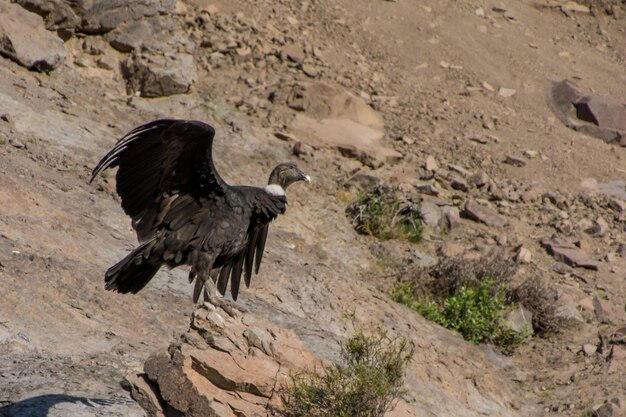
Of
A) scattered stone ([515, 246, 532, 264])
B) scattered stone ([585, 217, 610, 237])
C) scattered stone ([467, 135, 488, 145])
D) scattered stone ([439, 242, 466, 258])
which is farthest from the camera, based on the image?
scattered stone ([467, 135, 488, 145])

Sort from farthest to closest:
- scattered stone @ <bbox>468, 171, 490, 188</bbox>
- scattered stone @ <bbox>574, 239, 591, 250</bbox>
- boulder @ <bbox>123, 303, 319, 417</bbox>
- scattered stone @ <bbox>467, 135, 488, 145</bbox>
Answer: scattered stone @ <bbox>467, 135, 488, 145</bbox> < scattered stone @ <bbox>468, 171, 490, 188</bbox> < scattered stone @ <bbox>574, 239, 591, 250</bbox> < boulder @ <bbox>123, 303, 319, 417</bbox>

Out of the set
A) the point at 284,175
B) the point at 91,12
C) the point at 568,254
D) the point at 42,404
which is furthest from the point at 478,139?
the point at 42,404

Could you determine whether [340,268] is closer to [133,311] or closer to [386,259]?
[386,259]

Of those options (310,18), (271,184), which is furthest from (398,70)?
(271,184)

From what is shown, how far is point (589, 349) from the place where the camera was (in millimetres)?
10711

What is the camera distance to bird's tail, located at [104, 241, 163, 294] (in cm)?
693

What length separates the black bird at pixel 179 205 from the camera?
6922 mm

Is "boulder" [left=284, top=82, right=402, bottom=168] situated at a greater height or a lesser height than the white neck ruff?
lesser

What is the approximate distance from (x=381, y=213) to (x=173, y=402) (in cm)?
623

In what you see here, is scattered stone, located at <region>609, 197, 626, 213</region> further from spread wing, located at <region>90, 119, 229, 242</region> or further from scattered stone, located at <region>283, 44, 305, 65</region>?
spread wing, located at <region>90, 119, 229, 242</region>

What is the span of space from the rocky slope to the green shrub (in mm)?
268

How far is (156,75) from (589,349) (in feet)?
20.1

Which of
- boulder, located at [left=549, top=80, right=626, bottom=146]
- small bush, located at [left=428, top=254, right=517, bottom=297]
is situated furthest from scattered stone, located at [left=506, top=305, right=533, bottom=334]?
boulder, located at [left=549, top=80, right=626, bottom=146]

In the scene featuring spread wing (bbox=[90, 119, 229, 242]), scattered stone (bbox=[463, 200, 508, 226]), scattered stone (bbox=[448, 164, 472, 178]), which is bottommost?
scattered stone (bbox=[463, 200, 508, 226])
